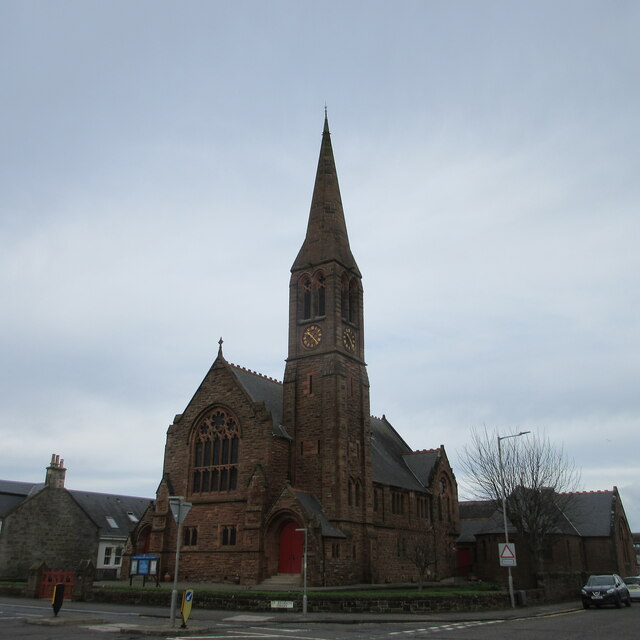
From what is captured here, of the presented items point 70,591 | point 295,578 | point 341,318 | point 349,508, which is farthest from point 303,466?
point 70,591

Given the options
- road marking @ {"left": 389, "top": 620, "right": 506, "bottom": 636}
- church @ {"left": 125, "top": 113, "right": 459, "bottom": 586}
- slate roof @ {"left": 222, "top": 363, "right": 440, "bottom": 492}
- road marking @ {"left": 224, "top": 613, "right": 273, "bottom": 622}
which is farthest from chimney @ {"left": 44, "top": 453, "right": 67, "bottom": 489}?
road marking @ {"left": 389, "top": 620, "right": 506, "bottom": 636}

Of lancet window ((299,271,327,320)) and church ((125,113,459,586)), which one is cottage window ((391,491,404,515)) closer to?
church ((125,113,459,586))

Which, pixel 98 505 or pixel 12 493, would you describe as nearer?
pixel 12 493

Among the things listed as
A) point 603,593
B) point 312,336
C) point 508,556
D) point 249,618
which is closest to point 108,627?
point 249,618

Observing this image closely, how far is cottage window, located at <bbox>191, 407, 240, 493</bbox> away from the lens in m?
38.7

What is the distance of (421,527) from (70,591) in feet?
87.4

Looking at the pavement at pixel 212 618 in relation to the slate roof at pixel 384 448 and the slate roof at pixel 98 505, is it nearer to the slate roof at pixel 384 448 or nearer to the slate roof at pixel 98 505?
the slate roof at pixel 384 448

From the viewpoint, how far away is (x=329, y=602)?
24.8m

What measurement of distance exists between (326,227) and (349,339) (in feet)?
27.7

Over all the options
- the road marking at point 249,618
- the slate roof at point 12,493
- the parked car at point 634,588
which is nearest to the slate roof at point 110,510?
the slate roof at point 12,493

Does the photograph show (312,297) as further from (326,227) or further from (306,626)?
(306,626)

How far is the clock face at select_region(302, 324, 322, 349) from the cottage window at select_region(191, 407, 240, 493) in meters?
6.97

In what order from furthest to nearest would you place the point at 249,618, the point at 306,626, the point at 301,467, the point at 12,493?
1. the point at 12,493
2. the point at 301,467
3. the point at 249,618
4. the point at 306,626

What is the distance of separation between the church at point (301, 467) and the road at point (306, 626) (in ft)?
33.9
